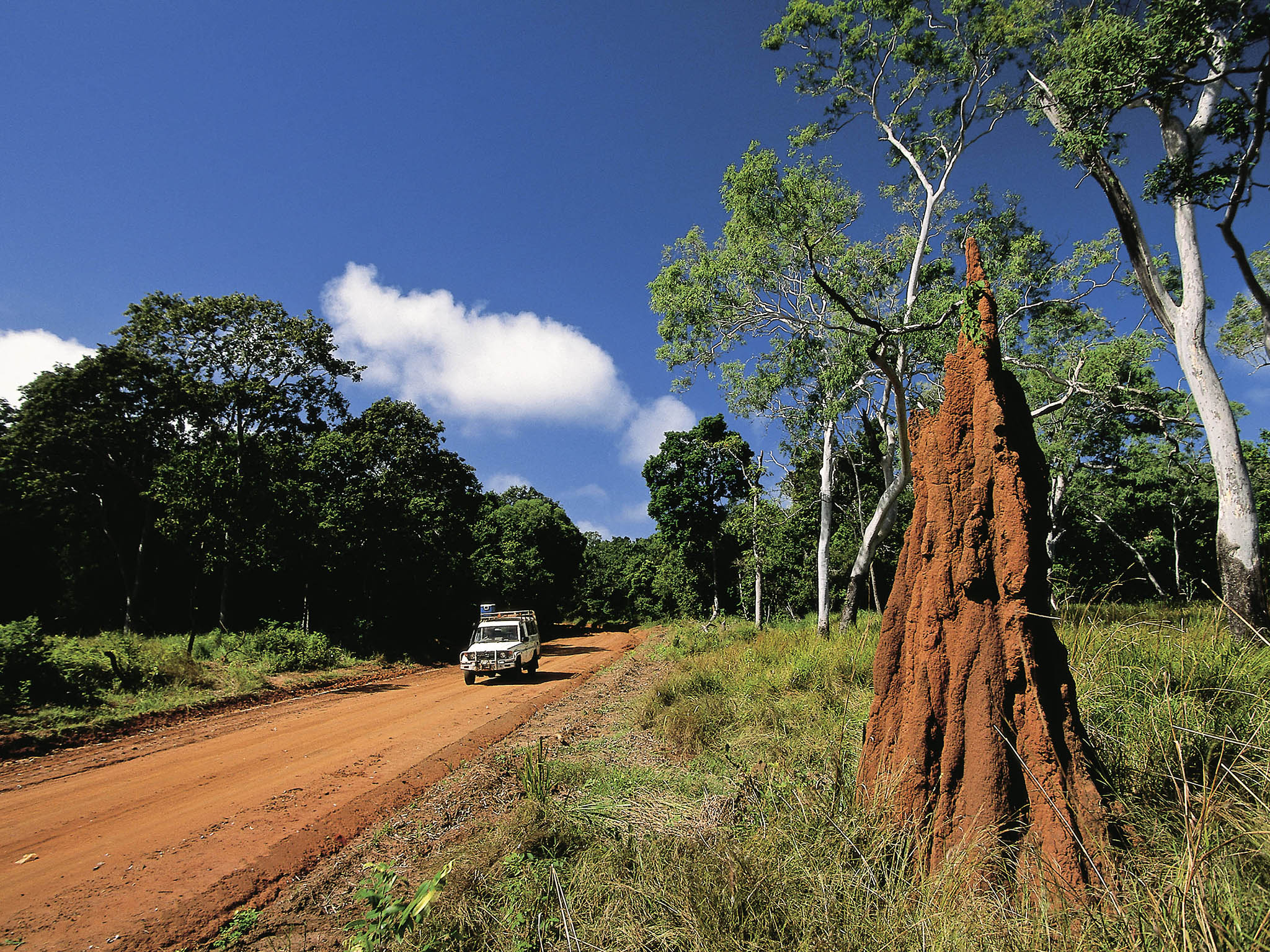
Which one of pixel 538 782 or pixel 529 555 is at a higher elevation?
pixel 529 555

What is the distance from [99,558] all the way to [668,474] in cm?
2923

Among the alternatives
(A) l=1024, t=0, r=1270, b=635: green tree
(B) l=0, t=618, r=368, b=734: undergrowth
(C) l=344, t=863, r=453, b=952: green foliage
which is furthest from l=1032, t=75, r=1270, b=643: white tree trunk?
(B) l=0, t=618, r=368, b=734: undergrowth

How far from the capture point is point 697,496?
128ft

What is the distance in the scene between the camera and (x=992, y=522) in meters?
4.15

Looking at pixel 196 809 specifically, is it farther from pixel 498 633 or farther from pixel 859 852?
pixel 498 633

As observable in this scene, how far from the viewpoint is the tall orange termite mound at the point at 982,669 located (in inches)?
136

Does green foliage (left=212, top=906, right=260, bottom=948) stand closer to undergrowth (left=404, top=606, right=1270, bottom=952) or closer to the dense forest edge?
undergrowth (left=404, top=606, right=1270, bottom=952)

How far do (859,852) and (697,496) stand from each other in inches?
1401

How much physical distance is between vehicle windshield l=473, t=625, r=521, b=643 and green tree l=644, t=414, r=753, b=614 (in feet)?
71.7

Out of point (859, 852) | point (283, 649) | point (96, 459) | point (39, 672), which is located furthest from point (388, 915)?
point (96, 459)

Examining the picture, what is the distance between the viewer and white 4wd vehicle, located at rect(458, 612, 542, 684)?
16.8 meters

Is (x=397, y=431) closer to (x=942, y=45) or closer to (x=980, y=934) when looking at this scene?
(x=942, y=45)

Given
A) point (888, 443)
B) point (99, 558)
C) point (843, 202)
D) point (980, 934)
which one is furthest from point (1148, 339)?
point (99, 558)

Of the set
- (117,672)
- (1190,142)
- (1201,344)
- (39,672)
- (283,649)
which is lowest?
(283,649)
